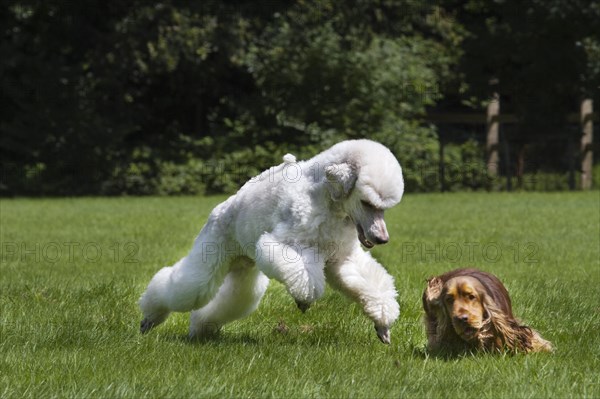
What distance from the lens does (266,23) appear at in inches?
1156

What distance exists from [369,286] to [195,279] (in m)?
1.35

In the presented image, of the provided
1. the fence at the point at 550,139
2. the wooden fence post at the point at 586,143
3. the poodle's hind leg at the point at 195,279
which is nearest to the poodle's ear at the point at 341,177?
the poodle's hind leg at the point at 195,279

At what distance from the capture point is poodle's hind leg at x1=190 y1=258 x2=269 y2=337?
22.2 ft

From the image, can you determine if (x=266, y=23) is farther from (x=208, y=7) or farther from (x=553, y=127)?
(x=553, y=127)

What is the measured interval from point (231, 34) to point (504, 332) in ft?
76.1

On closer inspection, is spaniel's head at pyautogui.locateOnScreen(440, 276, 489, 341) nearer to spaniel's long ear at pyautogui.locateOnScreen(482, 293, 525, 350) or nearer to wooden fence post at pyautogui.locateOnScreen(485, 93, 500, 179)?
spaniel's long ear at pyautogui.locateOnScreen(482, 293, 525, 350)

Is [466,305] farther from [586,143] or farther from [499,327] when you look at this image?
[586,143]

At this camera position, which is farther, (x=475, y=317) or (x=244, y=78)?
(x=244, y=78)

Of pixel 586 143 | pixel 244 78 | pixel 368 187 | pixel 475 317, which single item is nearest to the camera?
pixel 475 317

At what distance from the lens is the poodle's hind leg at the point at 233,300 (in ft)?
22.2

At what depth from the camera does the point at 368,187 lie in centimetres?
562

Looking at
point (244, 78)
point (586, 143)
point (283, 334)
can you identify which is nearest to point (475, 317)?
point (283, 334)

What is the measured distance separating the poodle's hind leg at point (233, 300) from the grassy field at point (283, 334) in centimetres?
15

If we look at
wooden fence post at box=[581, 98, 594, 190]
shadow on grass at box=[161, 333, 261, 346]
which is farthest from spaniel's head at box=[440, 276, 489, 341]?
wooden fence post at box=[581, 98, 594, 190]
